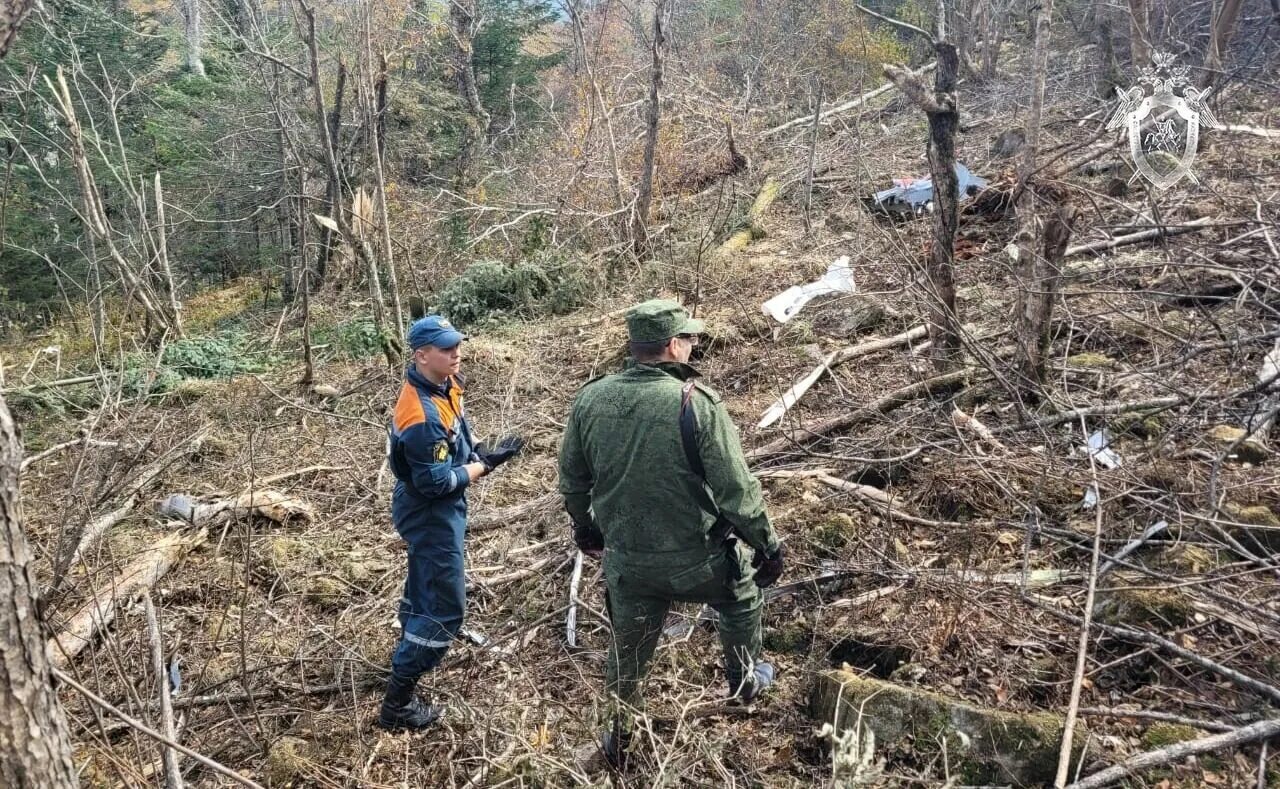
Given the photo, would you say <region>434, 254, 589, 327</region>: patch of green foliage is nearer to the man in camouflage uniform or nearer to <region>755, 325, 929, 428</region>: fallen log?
<region>755, 325, 929, 428</region>: fallen log

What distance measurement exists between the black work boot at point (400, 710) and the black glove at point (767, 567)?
5.50ft

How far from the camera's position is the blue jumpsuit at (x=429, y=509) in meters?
3.38

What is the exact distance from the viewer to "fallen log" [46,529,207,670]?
437cm

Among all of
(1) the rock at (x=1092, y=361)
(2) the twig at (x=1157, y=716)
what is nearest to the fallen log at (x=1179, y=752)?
(2) the twig at (x=1157, y=716)

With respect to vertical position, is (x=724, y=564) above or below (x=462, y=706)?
above

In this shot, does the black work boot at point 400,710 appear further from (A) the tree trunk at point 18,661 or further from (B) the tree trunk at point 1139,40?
(B) the tree trunk at point 1139,40

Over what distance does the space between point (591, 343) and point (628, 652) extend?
18.6ft

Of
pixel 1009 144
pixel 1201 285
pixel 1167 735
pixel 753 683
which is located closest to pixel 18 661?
pixel 753 683

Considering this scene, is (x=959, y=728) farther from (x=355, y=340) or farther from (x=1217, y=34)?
(x=1217, y=34)

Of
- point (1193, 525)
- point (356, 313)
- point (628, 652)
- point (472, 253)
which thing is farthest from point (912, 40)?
point (628, 652)

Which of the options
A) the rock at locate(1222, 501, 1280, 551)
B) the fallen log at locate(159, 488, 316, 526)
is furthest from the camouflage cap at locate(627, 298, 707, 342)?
the fallen log at locate(159, 488, 316, 526)

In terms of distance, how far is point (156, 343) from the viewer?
38.7ft

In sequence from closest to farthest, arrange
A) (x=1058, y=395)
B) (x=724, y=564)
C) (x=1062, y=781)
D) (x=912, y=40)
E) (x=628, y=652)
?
(x=1062, y=781) < (x=724, y=564) < (x=628, y=652) < (x=1058, y=395) < (x=912, y=40)

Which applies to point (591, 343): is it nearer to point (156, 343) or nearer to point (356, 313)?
point (356, 313)
